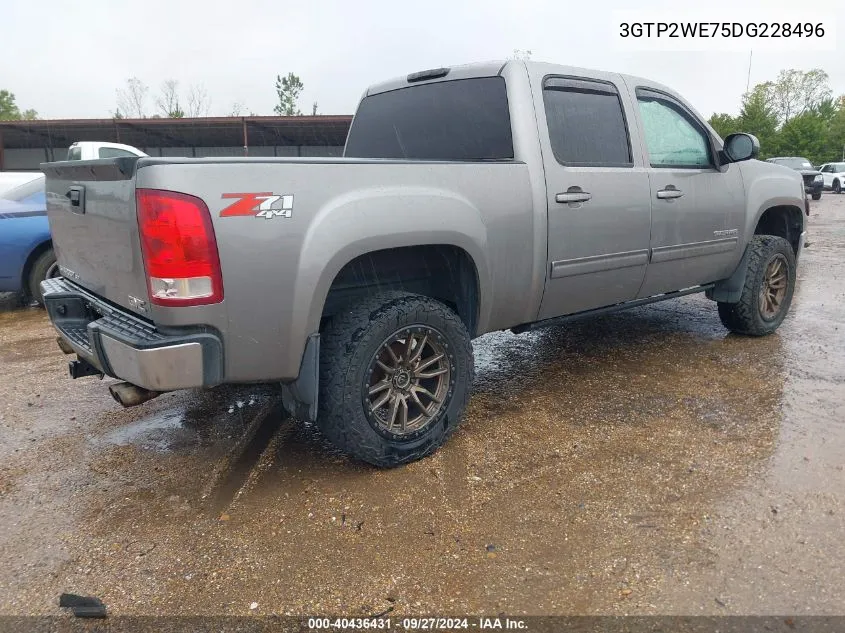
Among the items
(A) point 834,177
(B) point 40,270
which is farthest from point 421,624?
(A) point 834,177

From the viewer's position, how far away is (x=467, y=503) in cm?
274

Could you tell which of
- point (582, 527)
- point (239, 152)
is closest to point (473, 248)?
point (582, 527)

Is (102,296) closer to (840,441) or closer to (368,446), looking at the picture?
(368,446)

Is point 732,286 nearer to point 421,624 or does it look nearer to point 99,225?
point 421,624

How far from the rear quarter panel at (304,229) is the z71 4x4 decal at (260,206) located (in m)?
0.02

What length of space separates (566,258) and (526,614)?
6.51 feet

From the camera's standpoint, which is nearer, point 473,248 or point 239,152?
point 473,248

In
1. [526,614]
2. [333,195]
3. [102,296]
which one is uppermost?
[333,195]

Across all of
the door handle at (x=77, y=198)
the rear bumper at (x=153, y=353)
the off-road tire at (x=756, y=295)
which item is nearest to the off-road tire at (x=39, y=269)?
the door handle at (x=77, y=198)

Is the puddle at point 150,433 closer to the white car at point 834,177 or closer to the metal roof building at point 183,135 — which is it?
the metal roof building at point 183,135

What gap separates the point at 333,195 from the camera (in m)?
2.59

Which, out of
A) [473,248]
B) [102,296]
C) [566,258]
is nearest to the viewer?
[102,296]

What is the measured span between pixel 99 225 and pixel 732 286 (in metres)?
4.36

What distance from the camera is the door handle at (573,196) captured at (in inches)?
134
